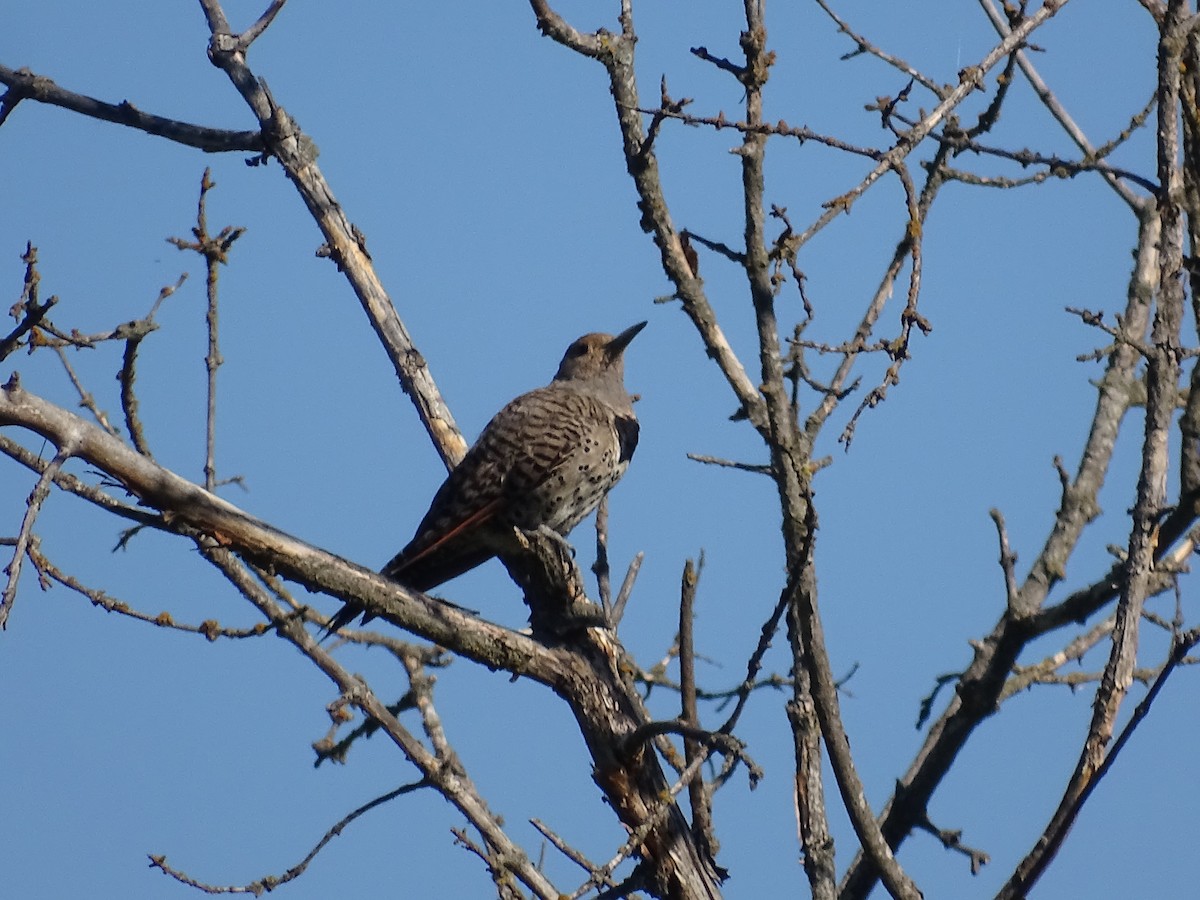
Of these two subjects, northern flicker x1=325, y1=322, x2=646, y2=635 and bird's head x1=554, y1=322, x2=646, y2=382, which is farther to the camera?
bird's head x1=554, y1=322, x2=646, y2=382

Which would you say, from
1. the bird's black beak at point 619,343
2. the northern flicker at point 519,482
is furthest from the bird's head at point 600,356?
the northern flicker at point 519,482

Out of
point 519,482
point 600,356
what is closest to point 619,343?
point 600,356

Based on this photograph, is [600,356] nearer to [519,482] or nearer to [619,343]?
[619,343]

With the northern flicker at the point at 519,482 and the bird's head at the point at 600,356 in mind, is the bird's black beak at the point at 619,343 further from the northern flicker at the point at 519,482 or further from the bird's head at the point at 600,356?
the northern flicker at the point at 519,482

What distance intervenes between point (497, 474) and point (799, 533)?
1856 mm

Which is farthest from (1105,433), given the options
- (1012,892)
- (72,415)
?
(72,415)

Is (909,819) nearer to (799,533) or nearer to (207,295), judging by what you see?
(799,533)

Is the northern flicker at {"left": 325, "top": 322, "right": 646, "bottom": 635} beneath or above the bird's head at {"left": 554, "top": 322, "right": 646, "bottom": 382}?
beneath

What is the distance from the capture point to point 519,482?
5.36 meters

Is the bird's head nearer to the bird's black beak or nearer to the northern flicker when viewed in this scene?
the bird's black beak

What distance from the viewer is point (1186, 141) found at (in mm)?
3885

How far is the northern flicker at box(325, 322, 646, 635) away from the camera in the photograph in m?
5.18

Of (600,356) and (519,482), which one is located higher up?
(600,356)

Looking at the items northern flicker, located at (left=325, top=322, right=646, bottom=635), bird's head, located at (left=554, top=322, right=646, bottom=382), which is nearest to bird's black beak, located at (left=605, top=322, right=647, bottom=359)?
bird's head, located at (left=554, top=322, right=646, bottom=382)
